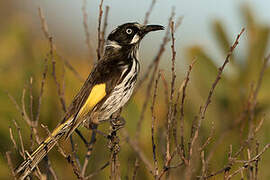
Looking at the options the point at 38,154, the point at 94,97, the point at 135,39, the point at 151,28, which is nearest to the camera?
the point at 38,154

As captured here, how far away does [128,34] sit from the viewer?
450 cm

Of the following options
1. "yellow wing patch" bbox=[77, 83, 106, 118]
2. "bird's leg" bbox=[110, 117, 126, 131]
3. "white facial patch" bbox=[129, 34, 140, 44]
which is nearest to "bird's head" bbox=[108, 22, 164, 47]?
"white facial patch" bbox=[129, 34, 140, 44]

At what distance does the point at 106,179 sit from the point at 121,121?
0.54 meters

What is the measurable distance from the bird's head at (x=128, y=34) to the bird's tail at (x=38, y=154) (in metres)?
1.25

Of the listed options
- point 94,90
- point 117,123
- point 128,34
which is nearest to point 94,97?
point 94,90

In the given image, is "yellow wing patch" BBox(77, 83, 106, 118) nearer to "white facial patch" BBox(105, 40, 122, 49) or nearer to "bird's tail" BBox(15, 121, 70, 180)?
"bird's tail" BBox(15, 121, 70, 180)

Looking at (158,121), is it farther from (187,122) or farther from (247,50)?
(247,50)

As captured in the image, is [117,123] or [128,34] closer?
[117,123]

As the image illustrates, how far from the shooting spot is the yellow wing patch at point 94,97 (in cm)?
387

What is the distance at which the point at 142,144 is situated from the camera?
3.97 m

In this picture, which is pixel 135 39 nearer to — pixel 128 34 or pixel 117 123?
pixel 128 34

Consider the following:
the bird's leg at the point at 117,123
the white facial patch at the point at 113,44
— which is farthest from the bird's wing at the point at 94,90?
the white facial patch at the point at 113,44

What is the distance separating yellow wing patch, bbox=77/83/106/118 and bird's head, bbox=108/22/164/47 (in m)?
0.75

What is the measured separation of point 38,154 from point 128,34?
1794 millimetres
